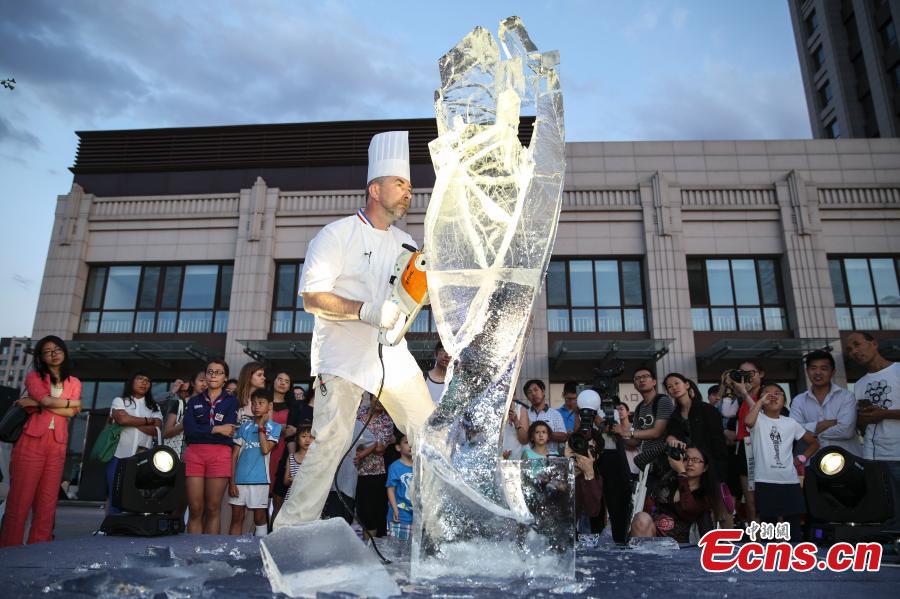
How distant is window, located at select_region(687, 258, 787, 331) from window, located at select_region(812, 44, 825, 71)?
63.8ft

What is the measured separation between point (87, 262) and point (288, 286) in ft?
21.0

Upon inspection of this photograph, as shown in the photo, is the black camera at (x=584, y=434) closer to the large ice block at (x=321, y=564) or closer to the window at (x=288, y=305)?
the large ice block at (x=321, y=564)

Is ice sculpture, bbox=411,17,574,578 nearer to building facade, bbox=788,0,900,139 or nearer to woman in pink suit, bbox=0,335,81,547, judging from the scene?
woman in pink suit, bbox=0,335,81,547

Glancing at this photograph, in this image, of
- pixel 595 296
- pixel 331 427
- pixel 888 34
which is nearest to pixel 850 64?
pixel 888 34

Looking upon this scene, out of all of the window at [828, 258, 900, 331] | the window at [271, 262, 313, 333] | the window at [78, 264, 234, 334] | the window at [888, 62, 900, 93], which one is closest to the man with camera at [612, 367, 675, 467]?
the window at [271, 262, 313, 333]

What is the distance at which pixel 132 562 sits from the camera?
274 centimetres

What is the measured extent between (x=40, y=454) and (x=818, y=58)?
121ft

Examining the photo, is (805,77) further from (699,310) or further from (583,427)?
(583,427)

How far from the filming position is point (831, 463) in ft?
12.1

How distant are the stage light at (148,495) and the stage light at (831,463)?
14.5 feet

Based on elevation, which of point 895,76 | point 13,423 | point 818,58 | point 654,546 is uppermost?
point 818,58

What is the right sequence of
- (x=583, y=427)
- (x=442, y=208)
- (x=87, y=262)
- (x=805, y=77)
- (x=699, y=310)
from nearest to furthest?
(x=442, y=208) < (x=583, y=427) < (x=699, y=310) < (x=87, y=262) < (x=805, y=77)

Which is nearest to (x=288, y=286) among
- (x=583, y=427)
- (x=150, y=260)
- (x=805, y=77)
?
(x=150, y=260)

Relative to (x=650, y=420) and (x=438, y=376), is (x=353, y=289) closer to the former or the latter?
(x=438, y=376)
